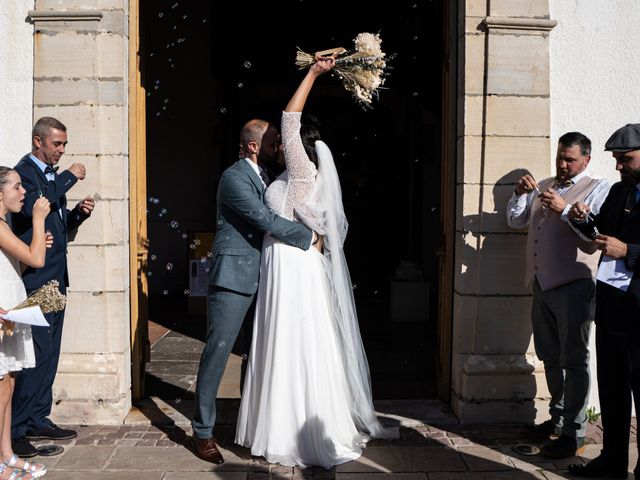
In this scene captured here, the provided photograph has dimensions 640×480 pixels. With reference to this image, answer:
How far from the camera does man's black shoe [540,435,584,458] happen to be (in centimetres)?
483

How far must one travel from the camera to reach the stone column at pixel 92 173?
5.31 metres

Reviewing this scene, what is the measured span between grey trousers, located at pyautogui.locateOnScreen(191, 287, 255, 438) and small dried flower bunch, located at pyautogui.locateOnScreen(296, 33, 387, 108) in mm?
1565

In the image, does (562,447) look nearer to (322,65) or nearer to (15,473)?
(322,65)

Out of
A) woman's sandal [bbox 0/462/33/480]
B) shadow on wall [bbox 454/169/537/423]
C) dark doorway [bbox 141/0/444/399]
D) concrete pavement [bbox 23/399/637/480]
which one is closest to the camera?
woman's sandal [bbox 0/462/33/480]

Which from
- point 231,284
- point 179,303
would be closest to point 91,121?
point 231,284

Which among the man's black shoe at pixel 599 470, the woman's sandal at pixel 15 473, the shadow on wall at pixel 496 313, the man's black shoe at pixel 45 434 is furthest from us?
the shadow on wall at pixel 496 313

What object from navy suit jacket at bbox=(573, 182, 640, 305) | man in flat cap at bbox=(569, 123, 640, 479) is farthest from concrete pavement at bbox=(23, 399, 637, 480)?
navy suit jacket at bbox=(573, 182, 640, 305)

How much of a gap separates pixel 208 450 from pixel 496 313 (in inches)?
90.7

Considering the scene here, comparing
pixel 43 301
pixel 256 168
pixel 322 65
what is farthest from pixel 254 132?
pixel 43 301

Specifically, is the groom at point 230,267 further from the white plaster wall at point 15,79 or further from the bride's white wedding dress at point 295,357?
the white plaster wall at point 15,79

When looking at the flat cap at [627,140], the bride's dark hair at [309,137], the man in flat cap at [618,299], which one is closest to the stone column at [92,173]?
the bride's dark hair at [309,137]

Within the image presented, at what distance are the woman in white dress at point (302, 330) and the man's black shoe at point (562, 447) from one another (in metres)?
1.25

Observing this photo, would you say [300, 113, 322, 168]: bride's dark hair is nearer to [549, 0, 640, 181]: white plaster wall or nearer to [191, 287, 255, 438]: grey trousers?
[191, 287, 255, 438]: grey trousers

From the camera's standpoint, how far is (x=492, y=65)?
211 inches
